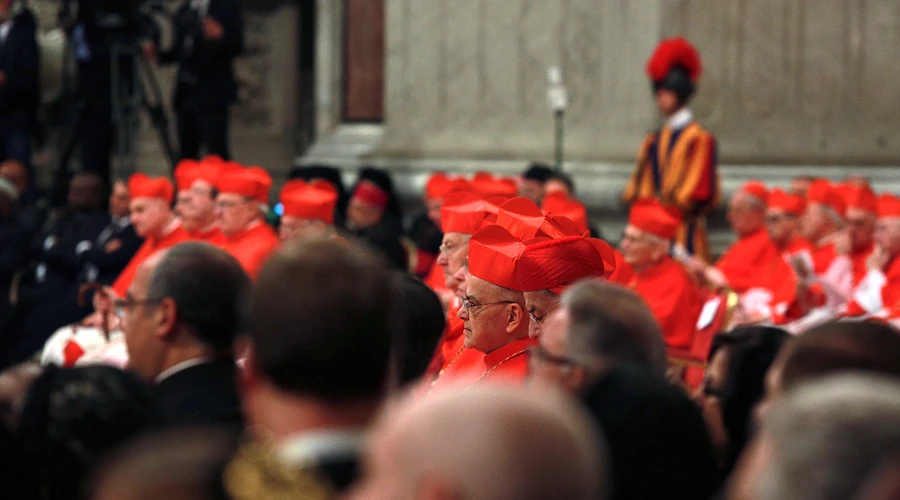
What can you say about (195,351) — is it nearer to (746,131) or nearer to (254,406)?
(254,406)

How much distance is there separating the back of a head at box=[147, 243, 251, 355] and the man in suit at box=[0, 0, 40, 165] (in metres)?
9.08

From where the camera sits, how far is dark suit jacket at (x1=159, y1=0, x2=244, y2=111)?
466 inches

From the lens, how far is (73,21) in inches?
476

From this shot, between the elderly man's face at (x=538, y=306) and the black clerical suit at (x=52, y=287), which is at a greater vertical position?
the elderly man's face at (x=538, y=306)

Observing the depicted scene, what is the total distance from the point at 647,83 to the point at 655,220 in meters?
3.43

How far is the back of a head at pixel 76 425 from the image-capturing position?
2.83m

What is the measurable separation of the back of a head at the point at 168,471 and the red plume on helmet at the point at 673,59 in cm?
835

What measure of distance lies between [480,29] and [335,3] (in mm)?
3298

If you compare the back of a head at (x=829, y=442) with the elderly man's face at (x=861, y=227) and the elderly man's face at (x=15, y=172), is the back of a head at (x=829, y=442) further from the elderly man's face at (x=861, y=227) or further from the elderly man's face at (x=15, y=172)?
the elderly man's face at (x=15, y=172)

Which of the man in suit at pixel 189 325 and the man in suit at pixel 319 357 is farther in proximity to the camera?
the man in suit at pixel 189 325

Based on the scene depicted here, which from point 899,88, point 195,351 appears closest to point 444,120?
point 899,88

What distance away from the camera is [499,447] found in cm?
184

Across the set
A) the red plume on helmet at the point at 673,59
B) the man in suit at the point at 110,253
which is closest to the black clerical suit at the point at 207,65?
the man in suit at the point at 110,253

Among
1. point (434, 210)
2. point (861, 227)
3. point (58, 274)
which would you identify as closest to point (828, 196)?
point (861, 227)
